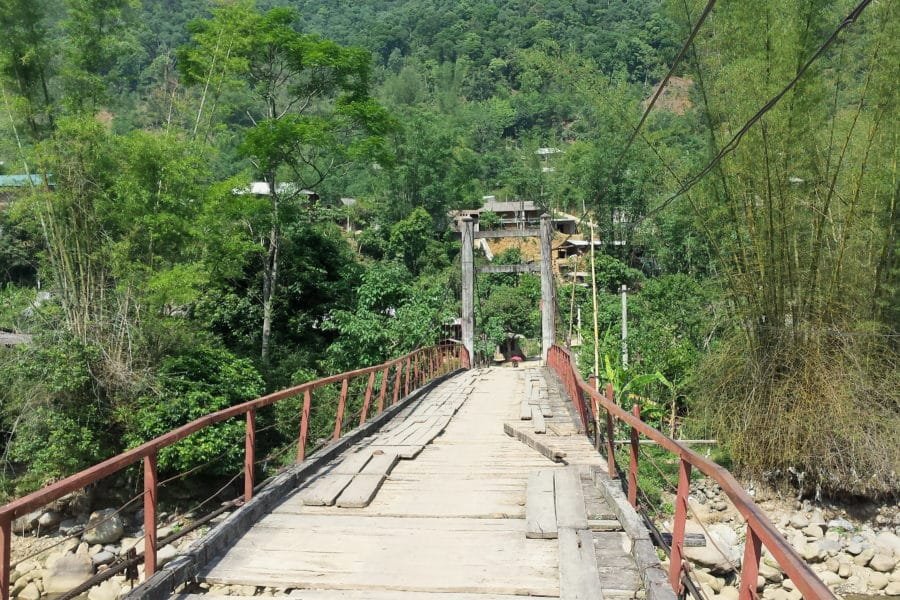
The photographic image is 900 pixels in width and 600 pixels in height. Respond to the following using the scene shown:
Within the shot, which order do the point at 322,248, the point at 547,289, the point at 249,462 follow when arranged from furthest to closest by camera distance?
the point at 547,289 < the point at 322,248 < the point at 249,462

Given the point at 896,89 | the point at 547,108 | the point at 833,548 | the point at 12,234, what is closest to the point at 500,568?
the point at 896,89

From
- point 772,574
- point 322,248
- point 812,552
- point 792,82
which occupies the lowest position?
point 772,574

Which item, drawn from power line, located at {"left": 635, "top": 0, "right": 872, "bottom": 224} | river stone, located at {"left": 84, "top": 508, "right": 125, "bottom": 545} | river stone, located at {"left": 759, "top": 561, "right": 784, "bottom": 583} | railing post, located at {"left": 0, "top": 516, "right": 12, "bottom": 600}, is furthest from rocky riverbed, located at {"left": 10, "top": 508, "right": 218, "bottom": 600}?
power line, located at {"left": 635, "top": 0, "right": 872, "bottom": 224}

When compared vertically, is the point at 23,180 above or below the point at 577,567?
above

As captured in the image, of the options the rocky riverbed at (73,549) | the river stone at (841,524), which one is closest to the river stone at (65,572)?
the rocky riverbed at (73,549)

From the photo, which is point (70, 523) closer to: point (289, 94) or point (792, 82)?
point (289, 94)

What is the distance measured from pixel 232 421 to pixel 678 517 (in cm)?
874

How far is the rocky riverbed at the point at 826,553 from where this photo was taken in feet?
26.8

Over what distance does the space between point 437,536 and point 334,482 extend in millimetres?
1183

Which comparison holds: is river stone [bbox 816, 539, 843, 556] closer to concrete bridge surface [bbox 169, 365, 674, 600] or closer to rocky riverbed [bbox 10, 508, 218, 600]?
concrete bridge surface [bbox 169, 365, 674, 600]

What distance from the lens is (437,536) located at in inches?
128

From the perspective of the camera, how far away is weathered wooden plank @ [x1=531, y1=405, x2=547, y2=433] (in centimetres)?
605

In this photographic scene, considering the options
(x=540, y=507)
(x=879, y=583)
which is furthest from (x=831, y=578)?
(x=540, y=507)

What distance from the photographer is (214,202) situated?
443 inches
